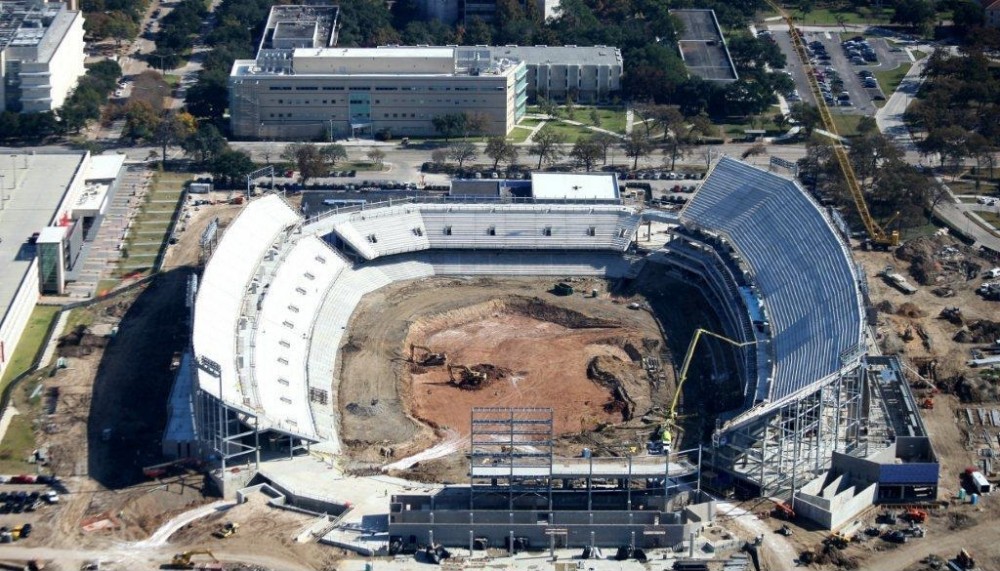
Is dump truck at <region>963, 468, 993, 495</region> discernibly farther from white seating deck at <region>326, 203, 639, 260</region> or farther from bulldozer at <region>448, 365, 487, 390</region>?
white seating deck at <region>326, 203, 639, 260</region>

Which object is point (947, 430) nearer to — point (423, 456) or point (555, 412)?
point (555, 412)

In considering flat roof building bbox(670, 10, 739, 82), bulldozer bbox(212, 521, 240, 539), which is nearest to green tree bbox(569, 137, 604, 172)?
flat roof building bbox(670, 10, 739, 82)

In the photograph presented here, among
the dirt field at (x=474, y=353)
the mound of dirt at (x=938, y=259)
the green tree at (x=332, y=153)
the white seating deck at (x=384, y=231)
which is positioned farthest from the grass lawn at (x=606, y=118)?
the dirt field at (x=474, y=353)

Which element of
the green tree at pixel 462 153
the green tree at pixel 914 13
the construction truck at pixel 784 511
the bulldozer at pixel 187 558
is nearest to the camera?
the bulldozer at pixel 187 558

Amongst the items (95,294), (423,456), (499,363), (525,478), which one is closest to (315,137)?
(95,294)

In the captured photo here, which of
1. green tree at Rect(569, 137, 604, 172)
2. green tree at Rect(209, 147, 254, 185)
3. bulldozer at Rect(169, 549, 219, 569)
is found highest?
green tree at Rect(569, 137, 604, 172)

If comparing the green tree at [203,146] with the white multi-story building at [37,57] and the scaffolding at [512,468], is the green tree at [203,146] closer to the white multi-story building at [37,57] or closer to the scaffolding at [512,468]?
the white multi-story building at [37,57]

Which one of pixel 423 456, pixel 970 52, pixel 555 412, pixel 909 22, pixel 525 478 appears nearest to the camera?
pixel 525 478
